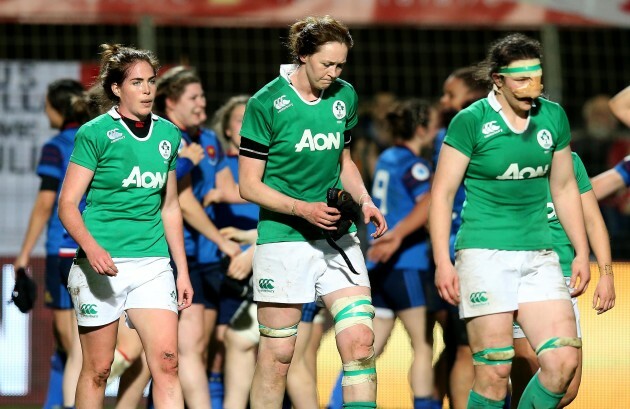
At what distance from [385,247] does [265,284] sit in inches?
88.6

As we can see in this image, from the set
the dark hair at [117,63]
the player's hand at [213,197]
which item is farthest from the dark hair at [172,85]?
the dark hair at [117,63]

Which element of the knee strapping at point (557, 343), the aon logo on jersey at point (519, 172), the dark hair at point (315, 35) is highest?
the dark hair at point (315, 35)

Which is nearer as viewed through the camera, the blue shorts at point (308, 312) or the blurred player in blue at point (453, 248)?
the blue shorts at point (308, 312)

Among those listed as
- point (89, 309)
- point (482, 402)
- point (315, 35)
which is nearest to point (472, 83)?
point (315, 35)

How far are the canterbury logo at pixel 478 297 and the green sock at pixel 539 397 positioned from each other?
45 cm

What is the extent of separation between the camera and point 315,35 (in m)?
5.68

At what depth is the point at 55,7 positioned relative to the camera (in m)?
11.2

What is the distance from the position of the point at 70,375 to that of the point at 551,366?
3.29m

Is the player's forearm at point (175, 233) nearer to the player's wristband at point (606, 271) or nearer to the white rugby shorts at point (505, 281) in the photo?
the white rugby shorts at point (505, 281)

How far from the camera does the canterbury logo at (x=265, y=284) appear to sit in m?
5.87

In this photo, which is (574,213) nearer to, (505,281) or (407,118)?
(505,281)

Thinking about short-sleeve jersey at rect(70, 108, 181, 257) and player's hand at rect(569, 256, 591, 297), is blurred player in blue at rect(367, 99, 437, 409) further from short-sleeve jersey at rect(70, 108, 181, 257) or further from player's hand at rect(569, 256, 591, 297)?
short-sleeve jersey at rect(70, 108, 181, 257)

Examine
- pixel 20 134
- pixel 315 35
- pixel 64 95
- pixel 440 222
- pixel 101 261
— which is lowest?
pixel 101 261

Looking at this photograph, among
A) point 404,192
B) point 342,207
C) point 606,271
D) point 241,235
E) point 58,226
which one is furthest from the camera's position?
point 404,192
